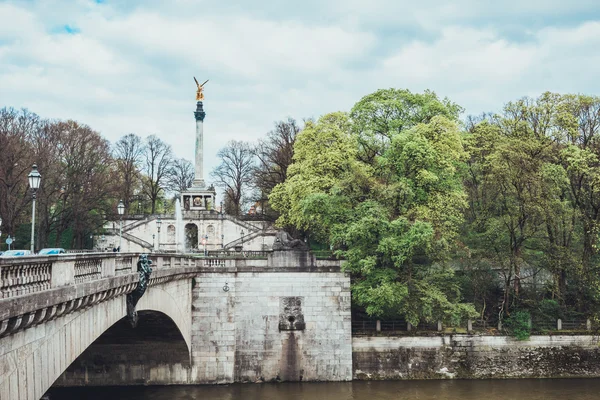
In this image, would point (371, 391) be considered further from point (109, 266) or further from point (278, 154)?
point (278, 154)

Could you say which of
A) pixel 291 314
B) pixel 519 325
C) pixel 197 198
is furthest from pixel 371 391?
pixel 197 198

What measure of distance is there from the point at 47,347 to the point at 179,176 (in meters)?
56.6

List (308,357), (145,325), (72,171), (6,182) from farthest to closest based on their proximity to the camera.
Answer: (72,171) < (6,182) < (308,357) < (145,325)

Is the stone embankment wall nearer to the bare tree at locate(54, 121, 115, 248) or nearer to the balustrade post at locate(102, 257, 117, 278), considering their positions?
the balustrade post at locate(102, 257, 117, 278)

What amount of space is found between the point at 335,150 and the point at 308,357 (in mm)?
9887

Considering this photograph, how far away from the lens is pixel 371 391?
2258cm

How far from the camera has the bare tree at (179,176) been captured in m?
61.1

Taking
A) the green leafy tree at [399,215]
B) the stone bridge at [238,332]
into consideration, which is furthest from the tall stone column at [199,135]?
the green leafy tree at [399,215]

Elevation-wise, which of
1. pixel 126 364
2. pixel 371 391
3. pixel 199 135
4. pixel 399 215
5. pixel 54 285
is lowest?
pixel 371 391

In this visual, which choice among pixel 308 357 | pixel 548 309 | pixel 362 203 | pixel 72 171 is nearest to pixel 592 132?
pixel 548 309

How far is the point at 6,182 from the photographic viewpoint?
1180 inches

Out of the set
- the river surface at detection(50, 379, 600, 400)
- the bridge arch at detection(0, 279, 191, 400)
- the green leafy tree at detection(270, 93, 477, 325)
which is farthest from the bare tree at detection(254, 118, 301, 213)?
the bridge arch at detection(0, 279, 191, 400)

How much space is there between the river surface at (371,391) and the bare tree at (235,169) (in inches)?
1361

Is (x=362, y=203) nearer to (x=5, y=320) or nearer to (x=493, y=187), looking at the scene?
(x=493, y=187)
